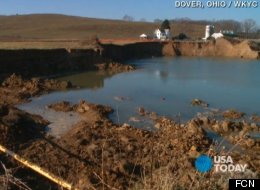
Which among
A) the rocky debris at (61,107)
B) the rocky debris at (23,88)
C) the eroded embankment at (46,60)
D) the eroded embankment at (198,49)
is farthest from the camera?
the eroded embankment at (198,49)

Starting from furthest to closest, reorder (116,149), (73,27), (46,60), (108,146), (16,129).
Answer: (73,27), (46,60), (16,129), (108,146), (116,149)

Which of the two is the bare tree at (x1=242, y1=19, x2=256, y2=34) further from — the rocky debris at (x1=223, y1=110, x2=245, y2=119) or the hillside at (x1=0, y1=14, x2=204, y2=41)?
the rocky debris at (x1=223, y1=110, x2=245, y2=119)

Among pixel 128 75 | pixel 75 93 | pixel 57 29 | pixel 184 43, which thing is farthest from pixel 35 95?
pixel 57 29

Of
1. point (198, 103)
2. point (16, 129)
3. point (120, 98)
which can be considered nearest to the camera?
point (16, 129)

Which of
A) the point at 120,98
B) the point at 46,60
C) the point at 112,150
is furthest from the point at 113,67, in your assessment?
the point at 112,150

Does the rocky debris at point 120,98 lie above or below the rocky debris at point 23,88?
below

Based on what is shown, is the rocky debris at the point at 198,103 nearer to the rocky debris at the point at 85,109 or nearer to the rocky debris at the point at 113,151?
the rocky debris at the point at 85,109

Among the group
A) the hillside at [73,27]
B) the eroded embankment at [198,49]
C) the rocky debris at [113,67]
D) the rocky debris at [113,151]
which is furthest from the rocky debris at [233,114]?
the hillside at [73,27]

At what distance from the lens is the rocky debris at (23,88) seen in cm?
1891

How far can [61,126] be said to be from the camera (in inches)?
533

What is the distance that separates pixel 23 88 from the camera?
20.9m

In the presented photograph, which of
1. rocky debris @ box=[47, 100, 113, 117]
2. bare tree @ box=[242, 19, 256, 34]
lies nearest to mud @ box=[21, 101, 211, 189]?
rocky debris @ box=[47, 100, 113, 117]

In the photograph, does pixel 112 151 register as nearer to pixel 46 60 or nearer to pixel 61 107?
pixel 61 107

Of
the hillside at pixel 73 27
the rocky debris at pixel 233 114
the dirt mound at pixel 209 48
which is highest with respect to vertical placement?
the hillside at pixel 73 27
